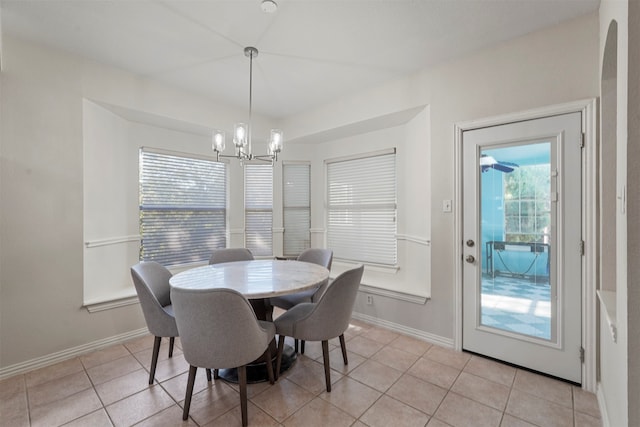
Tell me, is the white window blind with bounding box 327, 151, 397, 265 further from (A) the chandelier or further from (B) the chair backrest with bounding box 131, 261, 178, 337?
(B) the chair backrest with bounding box 131, 261, 178, 337

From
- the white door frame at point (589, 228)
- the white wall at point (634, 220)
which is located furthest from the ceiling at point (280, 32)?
the white wall at point (634, 220)

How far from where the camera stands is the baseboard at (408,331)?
279 cm

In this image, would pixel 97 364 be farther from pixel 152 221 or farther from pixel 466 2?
pixel 466 2

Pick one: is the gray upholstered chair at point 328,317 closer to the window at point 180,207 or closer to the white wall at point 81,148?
the white wall at point 81,148

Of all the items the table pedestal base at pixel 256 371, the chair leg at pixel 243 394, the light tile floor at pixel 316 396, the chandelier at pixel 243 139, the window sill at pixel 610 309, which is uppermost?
the chandelier at pixel 243 139

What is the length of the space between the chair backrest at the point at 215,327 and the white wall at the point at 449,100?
6.26ft


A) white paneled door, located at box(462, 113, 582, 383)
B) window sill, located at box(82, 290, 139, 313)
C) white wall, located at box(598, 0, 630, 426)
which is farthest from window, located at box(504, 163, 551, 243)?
window sill, located at box(82, 290, 139, 313)

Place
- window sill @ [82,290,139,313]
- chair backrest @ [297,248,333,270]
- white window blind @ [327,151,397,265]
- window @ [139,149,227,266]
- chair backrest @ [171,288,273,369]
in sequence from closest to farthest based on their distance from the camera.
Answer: chair backrest @ [171,288,273,369] → window sill @ [82,290,139,313] → chair backrest @ [297,248,333,270] → window @ [139,149,227,266] → white window blind @ [327,151,397,265]

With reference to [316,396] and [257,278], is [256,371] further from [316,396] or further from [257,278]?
[257,278]

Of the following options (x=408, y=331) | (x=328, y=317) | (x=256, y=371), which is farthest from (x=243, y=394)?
(x=408, y=331)

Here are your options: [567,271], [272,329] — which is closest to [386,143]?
[567,271]

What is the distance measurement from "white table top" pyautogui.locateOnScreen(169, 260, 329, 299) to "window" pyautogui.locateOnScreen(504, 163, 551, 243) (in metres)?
1.64

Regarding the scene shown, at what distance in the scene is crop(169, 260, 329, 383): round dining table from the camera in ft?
6.59

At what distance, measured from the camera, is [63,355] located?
2.53 metres
